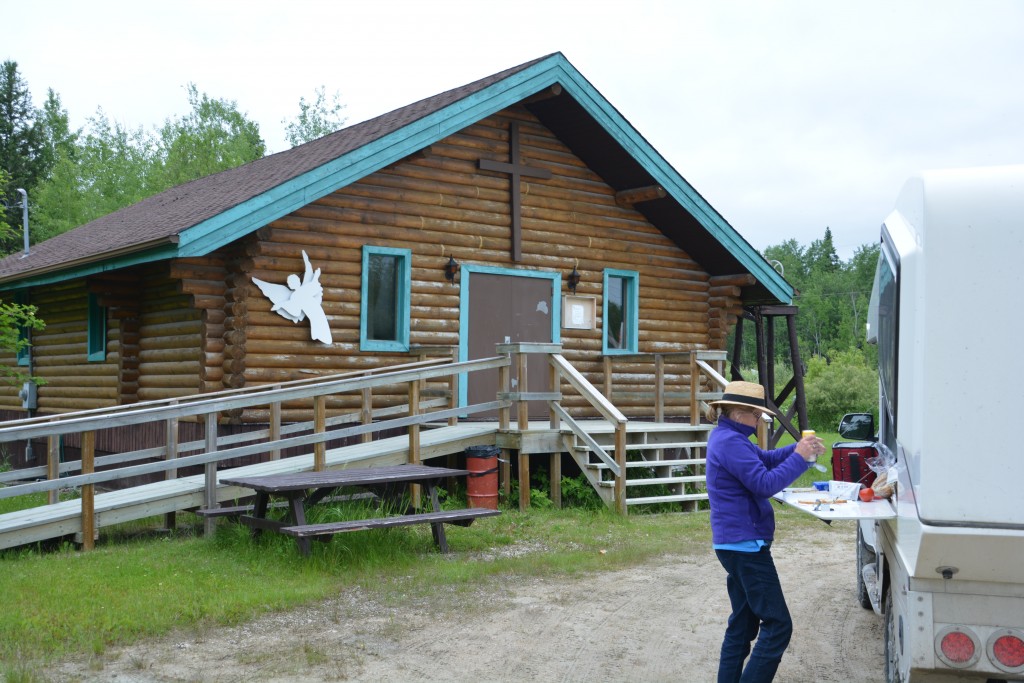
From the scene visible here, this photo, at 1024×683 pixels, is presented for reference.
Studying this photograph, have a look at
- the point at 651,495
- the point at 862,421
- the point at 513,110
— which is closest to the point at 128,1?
the point at 513,110

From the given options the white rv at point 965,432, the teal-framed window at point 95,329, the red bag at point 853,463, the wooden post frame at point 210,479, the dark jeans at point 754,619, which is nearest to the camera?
the white rv at point 965,432

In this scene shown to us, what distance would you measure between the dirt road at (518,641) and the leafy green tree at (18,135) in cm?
4368

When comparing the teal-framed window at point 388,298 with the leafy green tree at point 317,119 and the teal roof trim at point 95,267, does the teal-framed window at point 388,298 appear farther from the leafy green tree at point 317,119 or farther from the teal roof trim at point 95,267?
the leafy green tree at point 317,119

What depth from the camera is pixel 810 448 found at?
500cm

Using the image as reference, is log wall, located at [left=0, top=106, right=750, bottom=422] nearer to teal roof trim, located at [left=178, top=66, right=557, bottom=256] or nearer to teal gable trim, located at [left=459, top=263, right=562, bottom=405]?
teal gable trim, located at [left=459, top=263, right=562, bottom=405]

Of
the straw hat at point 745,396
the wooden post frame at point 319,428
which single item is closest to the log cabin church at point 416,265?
the wooden post frame at point 319,428

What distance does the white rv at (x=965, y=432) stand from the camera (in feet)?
13.1

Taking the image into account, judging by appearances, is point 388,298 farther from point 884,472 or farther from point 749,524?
point 884,472

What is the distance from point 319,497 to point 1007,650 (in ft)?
20.8

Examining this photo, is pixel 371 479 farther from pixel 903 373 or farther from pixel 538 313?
pixel 538 313

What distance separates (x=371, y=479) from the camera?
8852 mm

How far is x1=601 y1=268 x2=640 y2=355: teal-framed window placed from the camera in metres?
15.9

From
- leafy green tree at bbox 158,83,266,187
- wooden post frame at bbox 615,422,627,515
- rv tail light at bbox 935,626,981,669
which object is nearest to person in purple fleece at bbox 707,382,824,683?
rv tail light at bbox 935,626,981,669

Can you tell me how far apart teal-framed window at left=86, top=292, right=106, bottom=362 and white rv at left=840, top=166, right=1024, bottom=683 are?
1370 cm
